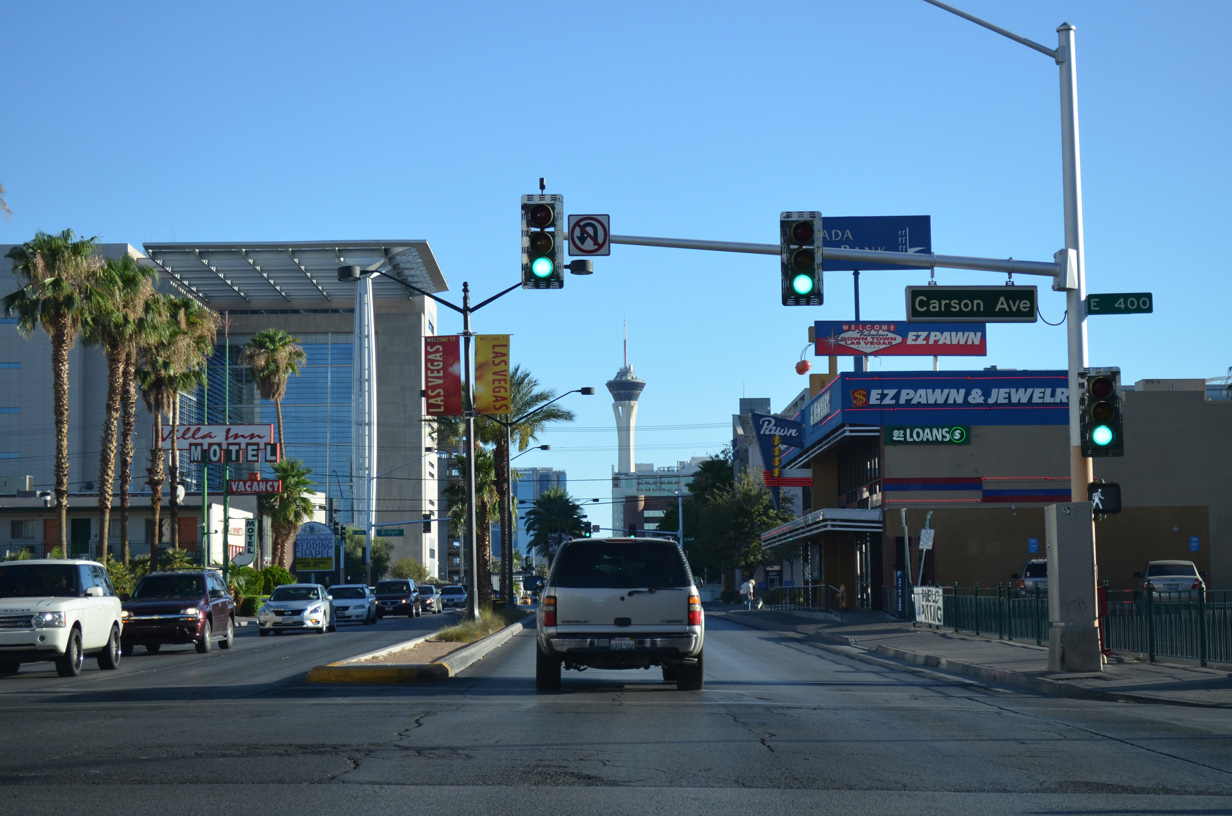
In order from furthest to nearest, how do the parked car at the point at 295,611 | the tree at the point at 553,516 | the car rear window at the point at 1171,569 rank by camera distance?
the tree at the point at 553,516
the parked car at the point at 295,611
the car rear window at the point at 1171,569

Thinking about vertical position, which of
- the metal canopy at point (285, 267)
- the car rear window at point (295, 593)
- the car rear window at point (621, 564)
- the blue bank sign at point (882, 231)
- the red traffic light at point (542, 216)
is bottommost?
the car rear window at point (295, 593)

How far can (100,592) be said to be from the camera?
20.7 metres

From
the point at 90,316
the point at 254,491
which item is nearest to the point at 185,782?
the point at 90,316

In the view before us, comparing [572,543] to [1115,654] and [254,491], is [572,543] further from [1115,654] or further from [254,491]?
[254,491]

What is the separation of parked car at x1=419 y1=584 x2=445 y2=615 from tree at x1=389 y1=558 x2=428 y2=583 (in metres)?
47.6

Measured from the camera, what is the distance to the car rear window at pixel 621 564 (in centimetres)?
1611

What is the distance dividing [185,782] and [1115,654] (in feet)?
55.8

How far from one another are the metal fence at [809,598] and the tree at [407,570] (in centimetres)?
5306

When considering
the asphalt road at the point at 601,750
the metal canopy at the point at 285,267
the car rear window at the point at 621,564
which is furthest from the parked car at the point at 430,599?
the car rear window at the point at 621,564

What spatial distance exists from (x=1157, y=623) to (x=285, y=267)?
9427 cm

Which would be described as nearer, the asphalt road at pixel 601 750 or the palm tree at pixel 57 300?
the asphalt road at pixel 601 750

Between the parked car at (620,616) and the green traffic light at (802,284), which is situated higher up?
the green traffic light at (802,284)

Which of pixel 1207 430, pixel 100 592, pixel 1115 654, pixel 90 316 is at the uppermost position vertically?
pixel 90 316

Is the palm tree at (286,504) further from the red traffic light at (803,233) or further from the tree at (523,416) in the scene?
the red traffic light at (803,233)
